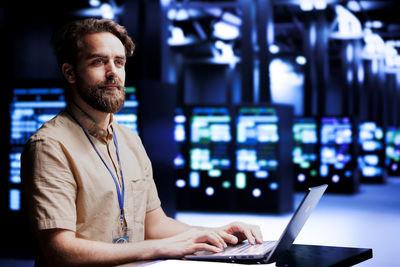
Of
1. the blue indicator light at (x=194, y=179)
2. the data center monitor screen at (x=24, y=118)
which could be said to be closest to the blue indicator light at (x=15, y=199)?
the data center monitor screen at (x=24, y=118)

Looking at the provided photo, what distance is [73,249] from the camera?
1.92 meters

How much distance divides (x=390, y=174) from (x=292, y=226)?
19.7 metres

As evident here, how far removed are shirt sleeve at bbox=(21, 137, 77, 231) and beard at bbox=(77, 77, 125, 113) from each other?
0.74 feet

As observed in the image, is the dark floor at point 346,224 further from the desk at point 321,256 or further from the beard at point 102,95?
the beard at point 102,95

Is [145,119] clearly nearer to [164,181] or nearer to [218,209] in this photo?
[164,181]

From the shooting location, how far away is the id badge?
2.18 metres

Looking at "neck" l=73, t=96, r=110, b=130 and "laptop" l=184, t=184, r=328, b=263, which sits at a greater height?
"neck" l=73, t=96, r=110, b=130

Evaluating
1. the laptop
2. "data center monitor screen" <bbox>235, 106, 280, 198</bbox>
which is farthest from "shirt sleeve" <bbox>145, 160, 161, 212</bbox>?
"data center monitor screen" <bbox>235, 106, 280, 198</bbox>

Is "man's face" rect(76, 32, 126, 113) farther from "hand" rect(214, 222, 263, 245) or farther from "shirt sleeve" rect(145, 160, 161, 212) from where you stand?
"hand" rect(214, 222, 263, 245)

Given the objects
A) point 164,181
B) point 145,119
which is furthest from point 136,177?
point 164,181

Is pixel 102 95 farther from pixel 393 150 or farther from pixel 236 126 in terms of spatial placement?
pixel 393 150

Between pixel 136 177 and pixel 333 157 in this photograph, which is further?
pixel 333 157

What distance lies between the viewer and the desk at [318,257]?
6.27 feet

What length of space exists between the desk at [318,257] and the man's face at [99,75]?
639 millimetres
